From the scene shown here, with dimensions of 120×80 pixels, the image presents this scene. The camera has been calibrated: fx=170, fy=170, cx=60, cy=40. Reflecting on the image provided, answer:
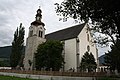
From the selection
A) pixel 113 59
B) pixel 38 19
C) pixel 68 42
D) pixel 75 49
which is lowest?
pixel 113 59

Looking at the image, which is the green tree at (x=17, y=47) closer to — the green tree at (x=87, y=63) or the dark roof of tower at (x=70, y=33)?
the dark roof of tower at (x=70, y=33)

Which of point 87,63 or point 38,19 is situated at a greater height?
point 38,19

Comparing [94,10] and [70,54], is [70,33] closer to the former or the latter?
[70,54]

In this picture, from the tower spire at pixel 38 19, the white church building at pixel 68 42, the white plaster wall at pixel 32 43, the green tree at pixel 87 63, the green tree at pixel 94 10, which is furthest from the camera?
the tower spire at pixel 38 19

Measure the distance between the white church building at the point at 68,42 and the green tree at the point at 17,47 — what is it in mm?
3893

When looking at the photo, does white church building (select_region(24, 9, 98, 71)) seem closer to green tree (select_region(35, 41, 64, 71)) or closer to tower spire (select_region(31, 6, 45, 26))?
tower spire (select_region(31, 6, 45, 26))

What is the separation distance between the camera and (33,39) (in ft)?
169

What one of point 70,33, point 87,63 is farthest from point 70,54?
point 70,33

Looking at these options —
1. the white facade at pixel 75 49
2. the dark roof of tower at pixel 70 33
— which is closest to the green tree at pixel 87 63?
the white facade at pixel 75 49

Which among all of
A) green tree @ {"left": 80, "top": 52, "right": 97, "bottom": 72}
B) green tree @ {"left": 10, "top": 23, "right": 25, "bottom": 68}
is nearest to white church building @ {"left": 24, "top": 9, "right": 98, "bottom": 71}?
green tree @ {"left": 80, "top": 52, "right": 97, "bottom": 72}

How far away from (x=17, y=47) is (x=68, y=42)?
46.6ft

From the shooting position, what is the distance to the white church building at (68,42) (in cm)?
4556

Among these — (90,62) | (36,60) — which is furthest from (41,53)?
(90,62)

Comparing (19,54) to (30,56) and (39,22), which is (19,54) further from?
(39,22)
